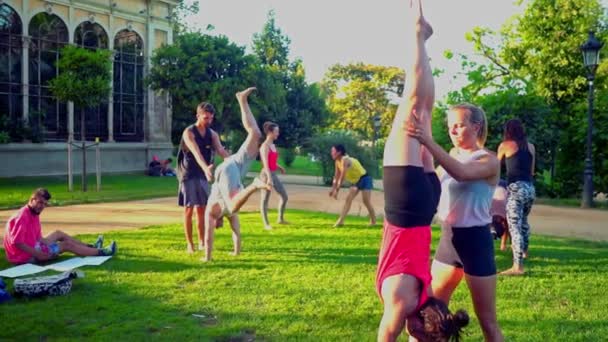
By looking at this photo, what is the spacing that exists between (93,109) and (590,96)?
20.2 meters

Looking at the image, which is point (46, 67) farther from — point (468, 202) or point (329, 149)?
point (468, 202)

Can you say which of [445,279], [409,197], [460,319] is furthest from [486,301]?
[409,197]

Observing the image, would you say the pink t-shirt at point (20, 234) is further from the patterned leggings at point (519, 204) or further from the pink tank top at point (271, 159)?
the patterned leggings at point (519, 204)

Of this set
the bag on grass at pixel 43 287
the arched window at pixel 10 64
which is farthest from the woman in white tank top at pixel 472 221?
the arched window at pixel 10 64

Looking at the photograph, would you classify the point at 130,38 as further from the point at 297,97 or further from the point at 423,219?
the point at 423,219

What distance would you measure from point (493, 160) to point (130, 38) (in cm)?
2758

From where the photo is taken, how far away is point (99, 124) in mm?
27594

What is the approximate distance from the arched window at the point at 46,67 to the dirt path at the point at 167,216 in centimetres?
1108

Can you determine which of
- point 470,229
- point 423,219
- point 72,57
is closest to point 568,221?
point 470,229

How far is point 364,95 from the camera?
192 feet

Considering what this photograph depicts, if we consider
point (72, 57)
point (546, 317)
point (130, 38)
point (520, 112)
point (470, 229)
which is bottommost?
point (546, 317)

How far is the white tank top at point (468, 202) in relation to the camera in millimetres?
3852

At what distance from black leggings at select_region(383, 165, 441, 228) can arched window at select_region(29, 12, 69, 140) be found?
24.0 meters

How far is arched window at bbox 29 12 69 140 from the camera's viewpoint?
2467 cm
